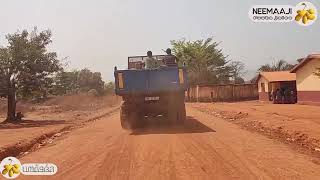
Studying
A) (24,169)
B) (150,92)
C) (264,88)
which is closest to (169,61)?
(150,92)

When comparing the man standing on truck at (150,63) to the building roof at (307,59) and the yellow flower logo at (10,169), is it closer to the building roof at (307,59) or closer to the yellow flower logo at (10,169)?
the yellow flower logo at (10,169)

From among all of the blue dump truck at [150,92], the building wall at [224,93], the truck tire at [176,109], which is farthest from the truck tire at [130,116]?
the building wall at [224,93]

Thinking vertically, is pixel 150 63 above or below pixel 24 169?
above

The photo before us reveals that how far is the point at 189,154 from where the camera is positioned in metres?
9.85

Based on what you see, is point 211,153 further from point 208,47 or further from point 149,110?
point 208,47

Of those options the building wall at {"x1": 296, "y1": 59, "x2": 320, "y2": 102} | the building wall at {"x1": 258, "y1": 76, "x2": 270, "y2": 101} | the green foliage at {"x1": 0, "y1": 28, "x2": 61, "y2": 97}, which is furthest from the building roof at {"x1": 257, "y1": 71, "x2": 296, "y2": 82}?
the green foliage at {"x1": 0, "y1": 28, "x2": 61, "y2": 97}

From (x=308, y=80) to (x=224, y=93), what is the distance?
58.6ft

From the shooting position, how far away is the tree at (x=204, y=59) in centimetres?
6078

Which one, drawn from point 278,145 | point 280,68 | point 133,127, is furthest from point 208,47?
point 278,145

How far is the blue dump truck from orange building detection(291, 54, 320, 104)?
15956 millimetres

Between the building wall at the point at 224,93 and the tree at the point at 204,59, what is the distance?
936cm

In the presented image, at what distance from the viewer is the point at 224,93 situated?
4850cm

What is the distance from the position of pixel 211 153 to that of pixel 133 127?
7.30 m

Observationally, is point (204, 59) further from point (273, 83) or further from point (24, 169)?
point (24, 169)
